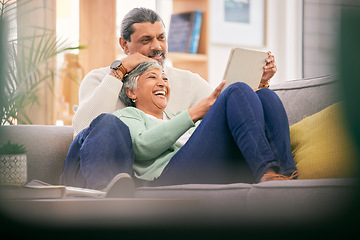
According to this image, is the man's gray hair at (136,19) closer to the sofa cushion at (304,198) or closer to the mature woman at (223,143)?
the mature woman at (223,143)

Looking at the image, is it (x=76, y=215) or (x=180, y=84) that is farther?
(x=180, y=84)

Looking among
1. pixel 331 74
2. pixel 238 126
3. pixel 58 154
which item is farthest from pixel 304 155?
pixel 331 74

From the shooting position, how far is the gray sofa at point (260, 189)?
519mm

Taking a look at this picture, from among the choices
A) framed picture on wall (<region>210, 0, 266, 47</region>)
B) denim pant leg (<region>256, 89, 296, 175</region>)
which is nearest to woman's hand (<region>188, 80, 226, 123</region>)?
denim pant leg (<region>256, 89, 296, 175</region>)

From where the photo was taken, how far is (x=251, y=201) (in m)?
1.16

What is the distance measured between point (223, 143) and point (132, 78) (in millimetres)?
570

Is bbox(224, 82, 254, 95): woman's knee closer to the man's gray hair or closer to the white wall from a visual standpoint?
the man's gray hair

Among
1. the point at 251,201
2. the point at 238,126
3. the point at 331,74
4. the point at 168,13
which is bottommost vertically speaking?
the point at 251,201

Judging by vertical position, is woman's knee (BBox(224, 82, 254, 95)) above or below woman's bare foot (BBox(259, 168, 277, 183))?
above

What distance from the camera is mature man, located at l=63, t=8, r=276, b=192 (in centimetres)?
138

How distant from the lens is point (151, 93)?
72.5 inches

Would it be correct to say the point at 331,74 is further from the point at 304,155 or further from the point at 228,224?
the point at 304,155

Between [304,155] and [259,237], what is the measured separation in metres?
0.80

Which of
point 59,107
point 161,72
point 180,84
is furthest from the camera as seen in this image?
point 59,107
